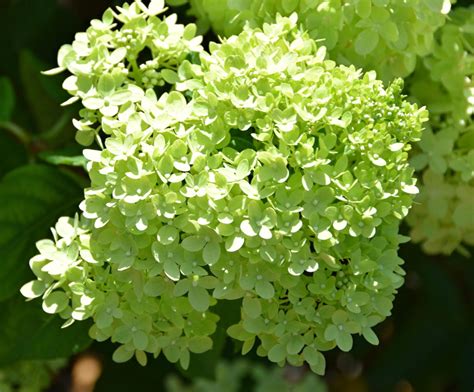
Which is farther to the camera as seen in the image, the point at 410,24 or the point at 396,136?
the point at 410,24

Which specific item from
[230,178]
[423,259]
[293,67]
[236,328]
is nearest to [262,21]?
[293,67]

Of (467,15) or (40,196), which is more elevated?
(467,15)

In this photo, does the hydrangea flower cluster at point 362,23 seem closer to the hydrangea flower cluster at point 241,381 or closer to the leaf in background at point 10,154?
the leaf in background at point 10,154

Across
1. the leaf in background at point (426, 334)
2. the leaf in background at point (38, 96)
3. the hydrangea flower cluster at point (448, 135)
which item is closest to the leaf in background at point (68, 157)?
the leaf in background at point (38, 96)

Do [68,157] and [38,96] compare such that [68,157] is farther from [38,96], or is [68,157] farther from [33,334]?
[38,96]

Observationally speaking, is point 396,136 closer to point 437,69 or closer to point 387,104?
point 387,104

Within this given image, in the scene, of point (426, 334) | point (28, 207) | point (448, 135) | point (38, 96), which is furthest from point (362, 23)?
point (426, 334)
